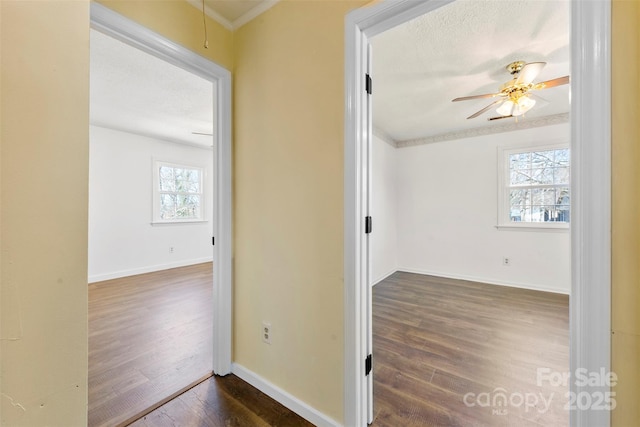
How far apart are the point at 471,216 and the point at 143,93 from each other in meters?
4.85

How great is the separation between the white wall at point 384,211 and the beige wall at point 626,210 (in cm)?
305

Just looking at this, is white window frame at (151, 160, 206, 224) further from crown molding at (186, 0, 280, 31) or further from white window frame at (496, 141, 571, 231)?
white window frame at (496, 141, 571, 231)

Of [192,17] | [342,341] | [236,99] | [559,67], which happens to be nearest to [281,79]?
[236,99]

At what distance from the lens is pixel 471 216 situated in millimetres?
4191

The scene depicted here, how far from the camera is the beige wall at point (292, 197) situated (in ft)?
4.29

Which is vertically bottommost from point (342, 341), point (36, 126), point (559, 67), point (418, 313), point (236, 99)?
point (418, 313)

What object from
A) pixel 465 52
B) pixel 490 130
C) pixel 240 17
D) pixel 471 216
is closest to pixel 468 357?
pixel 465 52

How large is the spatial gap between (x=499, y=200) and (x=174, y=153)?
5.81 meters

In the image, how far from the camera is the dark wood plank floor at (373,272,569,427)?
147 cm

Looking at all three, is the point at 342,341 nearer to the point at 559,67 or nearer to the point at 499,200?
the point at 559,67

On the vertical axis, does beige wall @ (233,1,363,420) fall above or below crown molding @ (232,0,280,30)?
below

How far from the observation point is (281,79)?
4.91ft

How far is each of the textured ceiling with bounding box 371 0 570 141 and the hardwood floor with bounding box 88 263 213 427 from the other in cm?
283

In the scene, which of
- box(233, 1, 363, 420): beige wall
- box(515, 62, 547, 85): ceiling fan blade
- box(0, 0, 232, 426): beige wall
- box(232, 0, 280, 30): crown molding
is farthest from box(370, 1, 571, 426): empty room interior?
box(0, 0, 232, 426): beige wall
